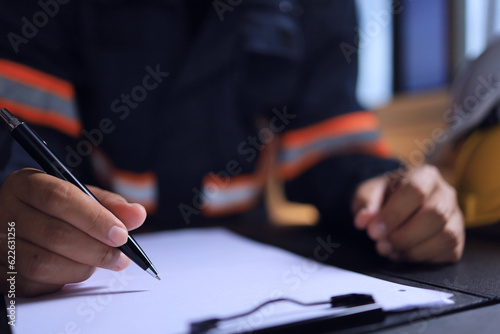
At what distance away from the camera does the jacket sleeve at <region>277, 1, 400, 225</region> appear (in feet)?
2.10

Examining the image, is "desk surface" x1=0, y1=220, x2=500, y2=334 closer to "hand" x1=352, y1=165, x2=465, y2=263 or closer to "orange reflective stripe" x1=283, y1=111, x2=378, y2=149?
"hand" x1=352, y1=165, x2=465, y2=263

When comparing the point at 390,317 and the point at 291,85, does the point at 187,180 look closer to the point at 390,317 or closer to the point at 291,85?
the point at 291,85

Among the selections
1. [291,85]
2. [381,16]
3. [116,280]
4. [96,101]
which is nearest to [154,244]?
[116,280]

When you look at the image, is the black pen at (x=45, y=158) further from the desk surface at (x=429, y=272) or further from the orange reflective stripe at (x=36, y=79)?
the orange reflective stripe at (x=36, y=79)

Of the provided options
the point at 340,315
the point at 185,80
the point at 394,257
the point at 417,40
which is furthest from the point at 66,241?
the point at 417,40

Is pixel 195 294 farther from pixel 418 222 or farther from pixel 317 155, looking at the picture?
pixel 317 155

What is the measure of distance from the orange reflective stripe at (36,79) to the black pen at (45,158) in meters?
0.26

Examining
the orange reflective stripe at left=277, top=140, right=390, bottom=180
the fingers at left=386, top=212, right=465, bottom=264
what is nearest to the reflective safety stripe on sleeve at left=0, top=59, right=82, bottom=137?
the orange reflective stripe at left=277, top=140, right=390, bottom=180

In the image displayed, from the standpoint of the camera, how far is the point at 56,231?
320mm

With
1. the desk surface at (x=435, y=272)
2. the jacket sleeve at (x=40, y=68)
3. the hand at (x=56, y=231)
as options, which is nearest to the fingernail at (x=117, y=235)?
the hand at (x=56, y=231)

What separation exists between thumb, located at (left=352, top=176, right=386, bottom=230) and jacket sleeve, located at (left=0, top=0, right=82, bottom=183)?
40 cm

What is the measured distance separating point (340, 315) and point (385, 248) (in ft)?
0.64

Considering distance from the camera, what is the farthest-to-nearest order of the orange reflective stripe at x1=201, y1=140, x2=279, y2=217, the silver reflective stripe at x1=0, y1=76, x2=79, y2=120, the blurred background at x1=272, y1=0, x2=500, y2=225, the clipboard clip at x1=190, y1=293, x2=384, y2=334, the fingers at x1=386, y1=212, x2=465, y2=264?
1. the blurred background at x1=272, y1=0, x2=500, y2=225
2. the orange reflective stripe at x1=201, y1=140, x2=279, y2=217
3. the silver reflective stripe at x1=0, y1=76, x2=79, y2=120
4. the fingers at x1=386, y1=212, x2=465, y2=264
5. the clipboard clip at x1=190, y1=293, x2=384, y2=334

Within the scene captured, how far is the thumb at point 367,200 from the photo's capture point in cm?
44
